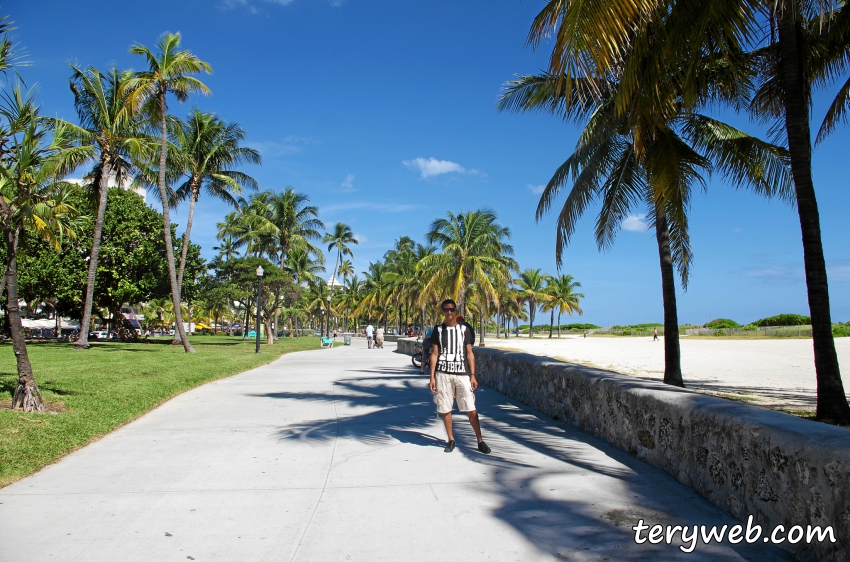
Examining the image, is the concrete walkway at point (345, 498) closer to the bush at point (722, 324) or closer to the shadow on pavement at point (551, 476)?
the shadow on pavement at point (551, 476)

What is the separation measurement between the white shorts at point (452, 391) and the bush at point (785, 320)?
7916 centimetres

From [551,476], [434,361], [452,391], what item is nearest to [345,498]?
[551,476]

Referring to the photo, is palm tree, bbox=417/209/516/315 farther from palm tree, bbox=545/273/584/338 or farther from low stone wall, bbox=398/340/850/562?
palm tree, bbox=545/273/584/338

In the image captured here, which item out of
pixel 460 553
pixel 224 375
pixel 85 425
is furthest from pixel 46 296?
pixel 460 553

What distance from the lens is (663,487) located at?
15.9 ft

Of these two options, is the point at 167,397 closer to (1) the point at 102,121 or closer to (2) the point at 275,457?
(2) the point at 275,457

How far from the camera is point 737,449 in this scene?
4.05 m

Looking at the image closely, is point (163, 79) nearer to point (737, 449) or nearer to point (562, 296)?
point (737, 449)

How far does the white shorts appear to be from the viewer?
627 centimetres

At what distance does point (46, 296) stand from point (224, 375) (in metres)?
21.8

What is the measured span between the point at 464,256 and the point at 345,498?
28.1 m

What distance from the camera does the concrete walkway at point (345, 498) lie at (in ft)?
12.0

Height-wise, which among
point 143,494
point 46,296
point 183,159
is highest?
point 183,159

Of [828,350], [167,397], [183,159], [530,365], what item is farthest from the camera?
[183,159]
